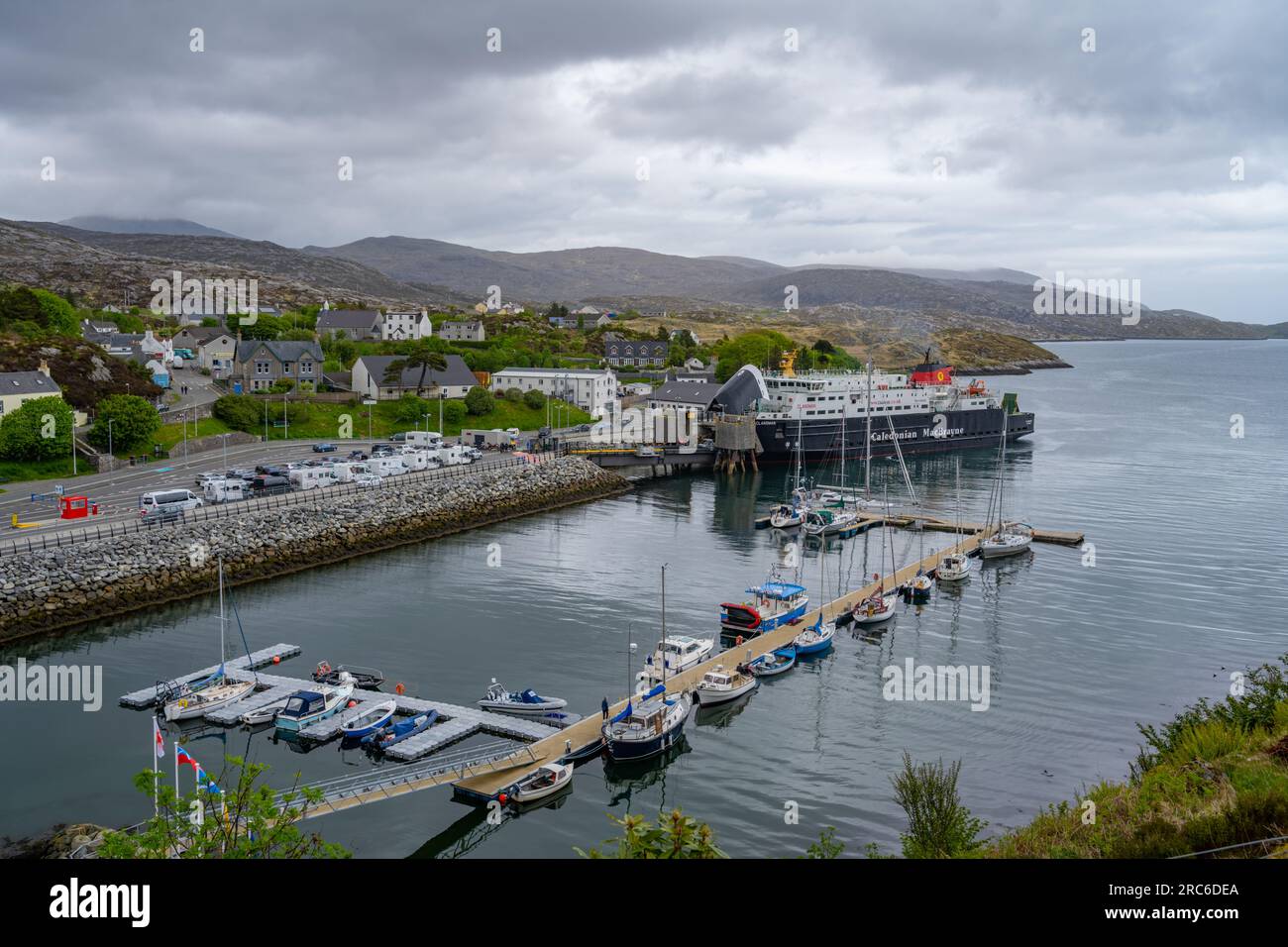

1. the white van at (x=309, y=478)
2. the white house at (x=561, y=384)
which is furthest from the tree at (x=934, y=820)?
the white house at (x=561, y=384)

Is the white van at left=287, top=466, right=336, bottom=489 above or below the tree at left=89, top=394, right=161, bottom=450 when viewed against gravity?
below

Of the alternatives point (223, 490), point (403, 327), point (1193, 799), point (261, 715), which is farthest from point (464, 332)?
point (1193, 799)

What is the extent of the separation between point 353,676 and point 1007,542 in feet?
113

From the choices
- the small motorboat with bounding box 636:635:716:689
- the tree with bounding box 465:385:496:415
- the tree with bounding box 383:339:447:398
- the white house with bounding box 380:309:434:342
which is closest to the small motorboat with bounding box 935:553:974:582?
the small motorboat with bounding box 636:635:716:689

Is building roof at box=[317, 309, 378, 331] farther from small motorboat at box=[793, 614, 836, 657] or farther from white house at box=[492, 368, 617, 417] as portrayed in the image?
small motorboat at box=[793, 614, 836, 657]

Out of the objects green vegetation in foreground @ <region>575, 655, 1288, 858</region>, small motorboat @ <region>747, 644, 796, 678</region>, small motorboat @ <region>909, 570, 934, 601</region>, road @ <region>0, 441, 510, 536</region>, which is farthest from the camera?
road @ <region>0, 441, 510, 536</region>

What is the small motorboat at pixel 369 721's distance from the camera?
28.0 meters

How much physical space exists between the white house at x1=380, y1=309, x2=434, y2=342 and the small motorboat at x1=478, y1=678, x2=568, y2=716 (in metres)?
94.3

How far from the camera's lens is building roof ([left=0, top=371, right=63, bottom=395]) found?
58.8m

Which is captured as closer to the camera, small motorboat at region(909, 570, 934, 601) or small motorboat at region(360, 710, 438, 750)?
small motorboat at region(360, 710, 438, 750)

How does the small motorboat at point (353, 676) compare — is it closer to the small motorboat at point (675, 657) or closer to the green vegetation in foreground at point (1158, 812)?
the small motorboat at point (675, 657)

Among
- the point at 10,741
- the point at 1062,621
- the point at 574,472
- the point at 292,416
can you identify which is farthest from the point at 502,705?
the point at 292,416

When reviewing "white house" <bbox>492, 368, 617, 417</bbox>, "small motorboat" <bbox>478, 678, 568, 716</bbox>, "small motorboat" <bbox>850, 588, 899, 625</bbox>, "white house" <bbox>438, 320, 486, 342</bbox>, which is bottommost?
"small motorboat" <bbox>478, 678, 568, 716</bbox>

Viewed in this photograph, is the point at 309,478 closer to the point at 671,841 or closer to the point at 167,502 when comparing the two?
the point at 167,502
